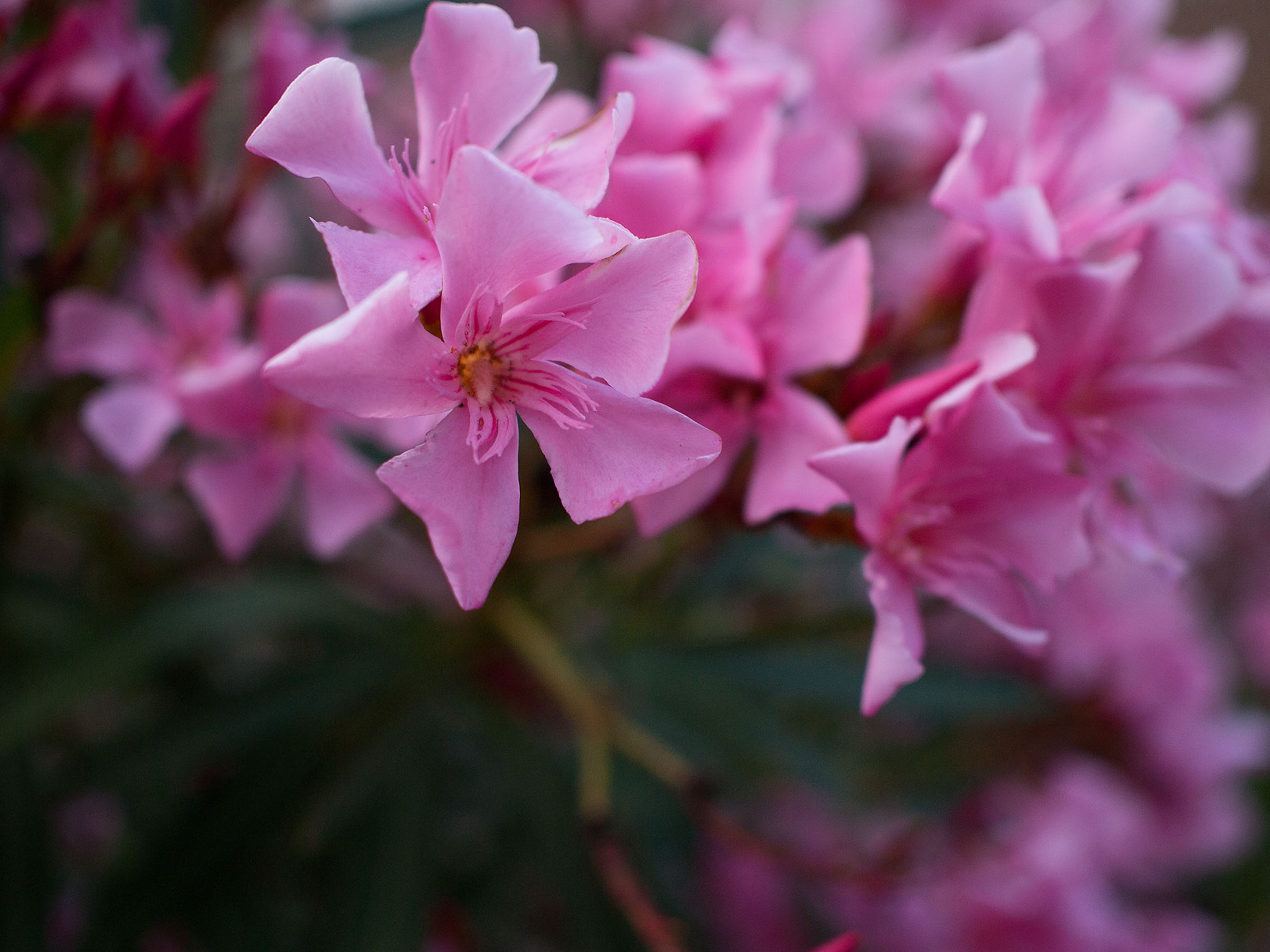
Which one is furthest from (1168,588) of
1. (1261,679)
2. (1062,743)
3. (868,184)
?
(868,184)

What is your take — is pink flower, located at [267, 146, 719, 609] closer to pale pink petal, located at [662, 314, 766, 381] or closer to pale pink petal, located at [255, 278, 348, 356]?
pale pink petal, located at [662, 314, 766, 381]

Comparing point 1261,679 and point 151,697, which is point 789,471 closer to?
point 151,697

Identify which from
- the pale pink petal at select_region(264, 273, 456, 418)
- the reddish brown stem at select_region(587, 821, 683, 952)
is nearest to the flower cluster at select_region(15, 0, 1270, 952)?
the pale pink petal at select_region(264, 273, 456, 418)

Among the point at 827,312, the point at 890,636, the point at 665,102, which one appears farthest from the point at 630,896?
the point at 665,102

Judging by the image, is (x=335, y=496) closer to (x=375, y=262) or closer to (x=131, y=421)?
(x=131, y=421)

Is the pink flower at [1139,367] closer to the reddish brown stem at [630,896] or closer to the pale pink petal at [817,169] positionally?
the pale pink petal at [817,169]

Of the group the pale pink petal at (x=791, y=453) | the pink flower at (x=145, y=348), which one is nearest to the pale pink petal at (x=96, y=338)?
the pink flower at (x=145, y=348)

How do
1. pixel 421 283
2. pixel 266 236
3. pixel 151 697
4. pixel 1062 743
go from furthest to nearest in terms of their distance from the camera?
pixel 266 236 → pixel 1062 743 → pixel 151 697 → pixel 421 283
